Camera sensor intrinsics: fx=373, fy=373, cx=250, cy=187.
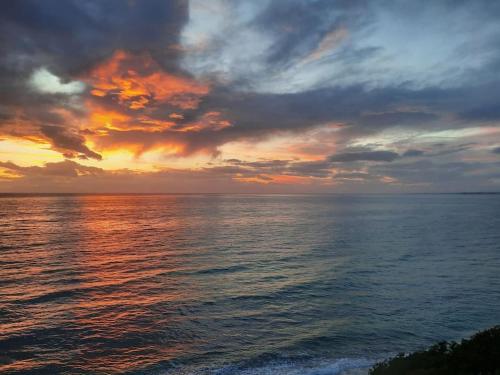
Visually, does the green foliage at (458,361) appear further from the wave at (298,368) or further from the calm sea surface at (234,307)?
the calm sea surface at (234,307)

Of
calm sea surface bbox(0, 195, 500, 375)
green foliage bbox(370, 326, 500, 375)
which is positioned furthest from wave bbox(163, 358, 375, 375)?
green foliage bbox(370, 326, 500, 375)

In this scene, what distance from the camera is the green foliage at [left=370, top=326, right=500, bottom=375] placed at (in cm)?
1363

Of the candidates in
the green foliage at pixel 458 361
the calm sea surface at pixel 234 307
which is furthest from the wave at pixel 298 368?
the green foliage at pixel 458 361

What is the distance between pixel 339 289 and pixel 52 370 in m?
24.8

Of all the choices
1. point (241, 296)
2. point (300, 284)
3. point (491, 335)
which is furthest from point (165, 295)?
point (491, 335)

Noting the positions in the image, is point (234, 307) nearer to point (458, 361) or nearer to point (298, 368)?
point (298, 368)

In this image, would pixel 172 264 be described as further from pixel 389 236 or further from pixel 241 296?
pixel 389 236

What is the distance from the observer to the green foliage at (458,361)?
13.6 metres

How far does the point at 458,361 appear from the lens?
47.4ft

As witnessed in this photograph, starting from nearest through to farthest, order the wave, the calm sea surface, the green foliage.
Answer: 1. the green foliage
2. the wave
3. the calm sea surface

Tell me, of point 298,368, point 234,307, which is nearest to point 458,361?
point 298,368

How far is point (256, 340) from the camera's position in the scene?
23906mm

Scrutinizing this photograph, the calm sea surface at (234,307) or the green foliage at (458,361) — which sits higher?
the green foliage at (458,361)

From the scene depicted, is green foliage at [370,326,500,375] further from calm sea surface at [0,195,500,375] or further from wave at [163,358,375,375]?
calm sea surface at [0,195,500,375]
